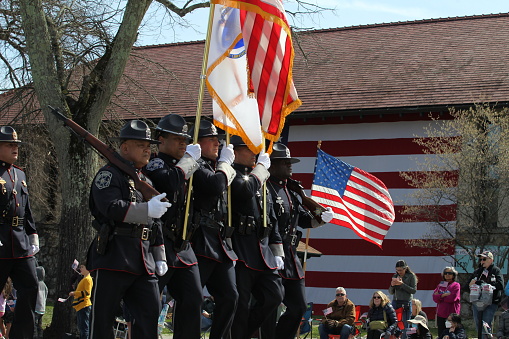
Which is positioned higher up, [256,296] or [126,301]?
[256,296]

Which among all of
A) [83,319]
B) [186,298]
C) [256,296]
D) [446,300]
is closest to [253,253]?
[256,296]

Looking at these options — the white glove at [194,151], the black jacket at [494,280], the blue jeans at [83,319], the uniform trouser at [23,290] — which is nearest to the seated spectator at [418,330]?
the black jacket at [494,280]

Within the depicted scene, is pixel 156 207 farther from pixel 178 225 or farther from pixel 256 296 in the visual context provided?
pixel 256 296

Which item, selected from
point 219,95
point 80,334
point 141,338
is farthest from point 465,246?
point 141,338

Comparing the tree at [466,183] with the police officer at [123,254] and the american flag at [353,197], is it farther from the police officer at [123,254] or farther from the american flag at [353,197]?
the police officer at [123,254]

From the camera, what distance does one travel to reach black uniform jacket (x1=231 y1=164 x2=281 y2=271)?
857 cm

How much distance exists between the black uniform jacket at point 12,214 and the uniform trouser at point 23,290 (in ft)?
0.42

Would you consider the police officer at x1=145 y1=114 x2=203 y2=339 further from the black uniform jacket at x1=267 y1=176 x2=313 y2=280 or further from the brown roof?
the brown roof

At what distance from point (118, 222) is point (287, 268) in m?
2.68

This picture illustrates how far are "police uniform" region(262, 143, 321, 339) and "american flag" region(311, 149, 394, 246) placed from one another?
8.97 feet

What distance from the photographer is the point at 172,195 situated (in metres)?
7.75

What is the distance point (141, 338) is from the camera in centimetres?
721

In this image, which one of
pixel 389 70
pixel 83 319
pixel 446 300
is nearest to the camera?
pixel 83 319

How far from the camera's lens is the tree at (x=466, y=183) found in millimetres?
19547
